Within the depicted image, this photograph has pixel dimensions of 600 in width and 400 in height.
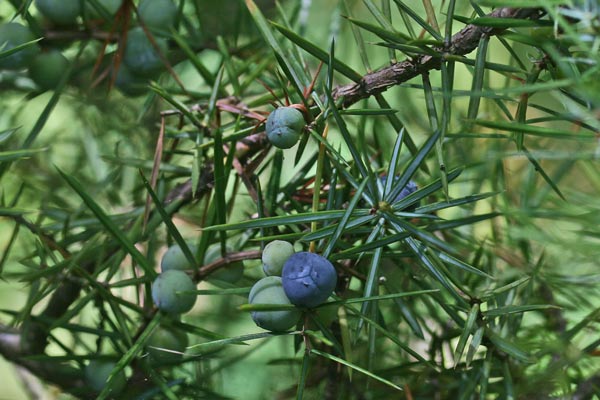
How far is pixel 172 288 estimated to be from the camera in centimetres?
40

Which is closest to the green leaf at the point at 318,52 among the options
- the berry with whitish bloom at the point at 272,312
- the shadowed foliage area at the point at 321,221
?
the shadowed foliage area at the point at 321,221

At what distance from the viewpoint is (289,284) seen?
1.07 feet

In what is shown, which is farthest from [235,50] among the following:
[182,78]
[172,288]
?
[172,288]

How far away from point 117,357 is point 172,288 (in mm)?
79

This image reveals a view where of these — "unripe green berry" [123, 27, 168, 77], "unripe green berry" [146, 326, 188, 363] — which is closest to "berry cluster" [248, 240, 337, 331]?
"unripe green berry" [146, 326, 188, 363]

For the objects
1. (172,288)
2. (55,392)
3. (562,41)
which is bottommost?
(55,392)

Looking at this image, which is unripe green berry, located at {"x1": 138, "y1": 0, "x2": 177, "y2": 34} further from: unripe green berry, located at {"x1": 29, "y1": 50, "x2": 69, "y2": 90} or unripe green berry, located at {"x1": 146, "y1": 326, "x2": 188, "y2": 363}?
unripe green berry, located at {"x1": 146, "y1": 326, "x2": 188, "y2": 363}

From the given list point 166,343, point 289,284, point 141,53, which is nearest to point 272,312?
point 289,284

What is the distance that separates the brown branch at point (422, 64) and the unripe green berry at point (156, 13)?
0.21m

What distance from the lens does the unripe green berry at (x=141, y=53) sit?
0.52 metres

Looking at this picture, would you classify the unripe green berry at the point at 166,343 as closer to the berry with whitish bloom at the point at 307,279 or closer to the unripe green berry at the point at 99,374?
the unripe green berry at the point at 99,374

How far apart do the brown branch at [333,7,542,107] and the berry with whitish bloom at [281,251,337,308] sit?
0.29 feet

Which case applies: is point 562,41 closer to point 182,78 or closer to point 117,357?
point 117,357

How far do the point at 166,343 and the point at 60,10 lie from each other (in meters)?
0.25
